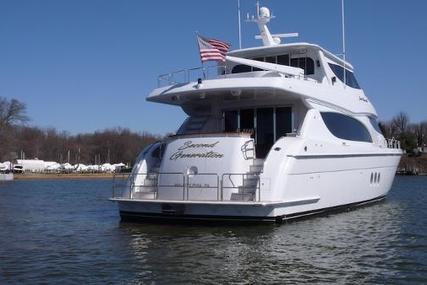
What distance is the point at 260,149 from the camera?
17234 millimetres

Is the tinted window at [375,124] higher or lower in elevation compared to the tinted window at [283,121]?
higher

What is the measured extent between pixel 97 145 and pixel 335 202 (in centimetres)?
11367

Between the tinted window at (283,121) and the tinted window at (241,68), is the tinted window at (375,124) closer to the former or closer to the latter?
the tinted window at (241,68)

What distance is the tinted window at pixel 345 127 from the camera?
1784cm

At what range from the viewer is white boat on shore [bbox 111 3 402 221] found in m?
14.6

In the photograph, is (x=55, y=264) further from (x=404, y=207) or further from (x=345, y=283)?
(x=404, y=207)

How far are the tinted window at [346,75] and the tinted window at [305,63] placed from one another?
108cm

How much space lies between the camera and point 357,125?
67.5 ft

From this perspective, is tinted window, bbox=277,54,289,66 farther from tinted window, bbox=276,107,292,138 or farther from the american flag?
the american flag

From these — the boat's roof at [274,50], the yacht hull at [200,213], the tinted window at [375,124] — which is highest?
the boat's roof at [274,50]

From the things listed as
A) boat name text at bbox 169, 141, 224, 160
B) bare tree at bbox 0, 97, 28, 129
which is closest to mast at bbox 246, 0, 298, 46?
boat name text at bbox 169, 141, 224, 160

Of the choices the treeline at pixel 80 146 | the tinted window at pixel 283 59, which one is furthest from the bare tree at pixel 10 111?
the tinted window at pixel 283 59

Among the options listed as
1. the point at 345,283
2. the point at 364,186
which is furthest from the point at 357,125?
the point at 345,283

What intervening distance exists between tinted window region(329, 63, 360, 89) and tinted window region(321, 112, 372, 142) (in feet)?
5.89
